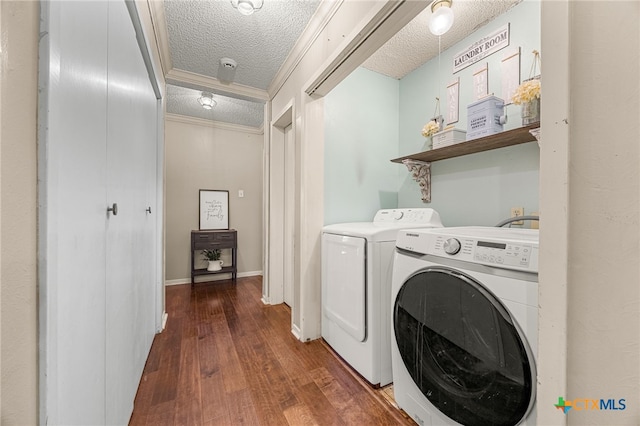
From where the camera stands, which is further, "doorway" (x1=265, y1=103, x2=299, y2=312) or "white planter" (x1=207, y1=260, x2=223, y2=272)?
"white planter" (x1=207, y1=260, x2=223, y2=272)

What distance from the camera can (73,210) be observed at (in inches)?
24.0

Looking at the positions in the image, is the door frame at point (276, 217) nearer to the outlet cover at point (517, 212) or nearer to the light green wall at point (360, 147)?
the light green wall at point (360, 147)

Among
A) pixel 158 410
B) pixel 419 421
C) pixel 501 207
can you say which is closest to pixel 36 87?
pixel 158 410

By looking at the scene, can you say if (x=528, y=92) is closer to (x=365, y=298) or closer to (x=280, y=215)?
(x=365, y=298)

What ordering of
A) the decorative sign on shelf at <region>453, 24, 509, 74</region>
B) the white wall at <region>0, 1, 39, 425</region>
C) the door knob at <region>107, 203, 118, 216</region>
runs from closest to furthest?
1. the white wall at <region>0, 1, 39, 425</region>
2. the door knob at <region>107, 203, 118, 216</region>
3. the decorative sign on shelf at <region>453, 24, 509, 74</region>

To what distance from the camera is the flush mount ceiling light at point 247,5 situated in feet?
4.97

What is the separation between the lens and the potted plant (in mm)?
3445

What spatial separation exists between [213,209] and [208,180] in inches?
17.3

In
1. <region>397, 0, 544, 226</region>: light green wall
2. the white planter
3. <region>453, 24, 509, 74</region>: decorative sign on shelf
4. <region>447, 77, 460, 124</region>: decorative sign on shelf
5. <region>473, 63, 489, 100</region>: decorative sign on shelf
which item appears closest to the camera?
<region>397, 0, 544, 226</region>: light green wall

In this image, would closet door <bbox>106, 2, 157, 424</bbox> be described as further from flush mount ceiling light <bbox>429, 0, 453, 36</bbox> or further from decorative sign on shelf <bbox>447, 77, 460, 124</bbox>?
decorative sign on shelf <bbox>447, 77, 460, 124</bbox>

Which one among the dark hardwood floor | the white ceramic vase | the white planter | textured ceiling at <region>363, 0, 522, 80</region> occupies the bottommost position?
the dark hardwood floor

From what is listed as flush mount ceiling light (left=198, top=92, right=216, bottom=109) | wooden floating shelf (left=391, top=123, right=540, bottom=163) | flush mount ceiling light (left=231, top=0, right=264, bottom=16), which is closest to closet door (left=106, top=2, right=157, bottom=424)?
flush mount ceiling light (left=231, top=0, right=264, bottom=16)

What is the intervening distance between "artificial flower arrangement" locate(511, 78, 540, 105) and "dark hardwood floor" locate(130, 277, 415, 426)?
180 cm

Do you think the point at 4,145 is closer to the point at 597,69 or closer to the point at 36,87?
the point at 36,87
